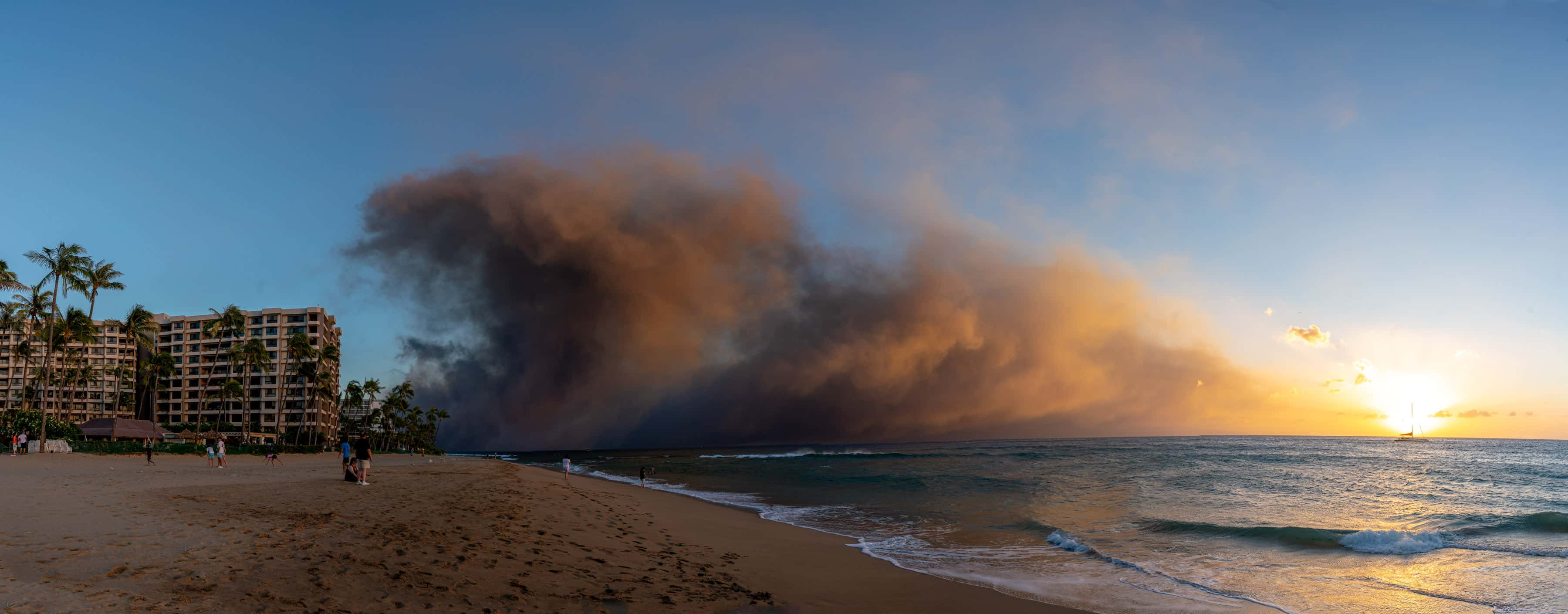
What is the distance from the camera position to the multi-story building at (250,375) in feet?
403

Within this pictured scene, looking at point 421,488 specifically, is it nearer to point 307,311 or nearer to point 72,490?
point 72,490

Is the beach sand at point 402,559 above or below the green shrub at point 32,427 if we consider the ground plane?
above

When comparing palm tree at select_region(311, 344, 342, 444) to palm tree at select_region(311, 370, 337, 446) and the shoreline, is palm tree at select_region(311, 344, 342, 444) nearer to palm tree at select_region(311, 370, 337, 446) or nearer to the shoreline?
palm tree at select_region(311, 370, 337, 446)

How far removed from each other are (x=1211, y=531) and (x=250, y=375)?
146 m

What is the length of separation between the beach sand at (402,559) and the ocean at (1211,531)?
295 cm

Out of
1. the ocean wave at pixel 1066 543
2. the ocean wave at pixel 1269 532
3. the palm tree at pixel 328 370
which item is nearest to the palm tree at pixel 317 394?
the palm tree at pixel 328 370

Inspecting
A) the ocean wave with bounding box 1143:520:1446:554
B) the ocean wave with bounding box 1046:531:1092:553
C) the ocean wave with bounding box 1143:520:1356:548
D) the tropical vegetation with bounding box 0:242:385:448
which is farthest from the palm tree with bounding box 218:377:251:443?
the ocean wave with bounding box 1143:520:1446:554

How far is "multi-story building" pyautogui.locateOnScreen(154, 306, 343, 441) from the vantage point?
12288 centimetres

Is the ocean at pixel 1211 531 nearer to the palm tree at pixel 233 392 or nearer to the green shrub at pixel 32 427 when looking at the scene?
the green shrub at pixel 32 427

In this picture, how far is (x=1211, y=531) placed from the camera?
2223cm

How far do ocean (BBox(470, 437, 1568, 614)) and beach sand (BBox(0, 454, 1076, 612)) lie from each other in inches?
116

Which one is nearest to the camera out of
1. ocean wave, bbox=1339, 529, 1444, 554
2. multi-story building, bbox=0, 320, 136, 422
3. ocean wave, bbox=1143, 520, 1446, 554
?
ocean wave, bbox=1339, 529, 1444, 554

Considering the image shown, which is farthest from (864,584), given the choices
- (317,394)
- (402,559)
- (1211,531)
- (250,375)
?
(250,375)

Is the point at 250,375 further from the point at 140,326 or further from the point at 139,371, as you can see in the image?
the point at 140,326
